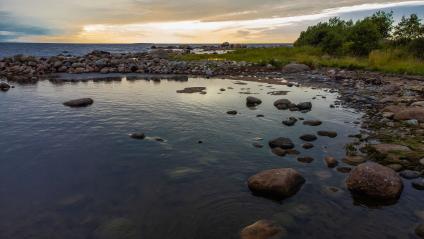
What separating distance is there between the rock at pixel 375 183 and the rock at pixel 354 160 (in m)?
1.62

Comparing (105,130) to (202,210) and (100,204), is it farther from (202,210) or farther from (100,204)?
(202,210)

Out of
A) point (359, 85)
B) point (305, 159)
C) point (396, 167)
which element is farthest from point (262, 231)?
point (359, 85)

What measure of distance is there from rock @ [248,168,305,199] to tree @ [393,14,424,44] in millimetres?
44131

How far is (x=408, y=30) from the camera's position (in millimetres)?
44406

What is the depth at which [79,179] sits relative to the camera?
368 inches

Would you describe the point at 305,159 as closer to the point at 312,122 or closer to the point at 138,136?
the point at 312,122

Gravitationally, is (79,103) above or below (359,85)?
below


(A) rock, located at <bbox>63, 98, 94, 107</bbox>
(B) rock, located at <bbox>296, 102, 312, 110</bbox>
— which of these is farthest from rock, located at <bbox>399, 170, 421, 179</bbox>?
(A) rock, located at <bbox>63, 98, 94, 107</bbox>

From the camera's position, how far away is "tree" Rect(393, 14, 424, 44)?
42.8 meters

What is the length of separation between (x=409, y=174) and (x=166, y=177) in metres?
7.54

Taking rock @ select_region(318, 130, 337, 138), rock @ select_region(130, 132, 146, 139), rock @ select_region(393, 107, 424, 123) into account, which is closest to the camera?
rock @ select_region(130, 132, 146, 139)

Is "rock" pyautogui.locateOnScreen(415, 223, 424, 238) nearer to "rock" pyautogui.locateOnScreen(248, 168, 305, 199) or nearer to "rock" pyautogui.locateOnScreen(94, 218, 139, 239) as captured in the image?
"rock" pyautogui.locateOnScreen(248, 168, 305, 199)

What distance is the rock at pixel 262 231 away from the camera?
21.4ft

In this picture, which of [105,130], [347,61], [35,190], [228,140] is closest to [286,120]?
[228,140]
